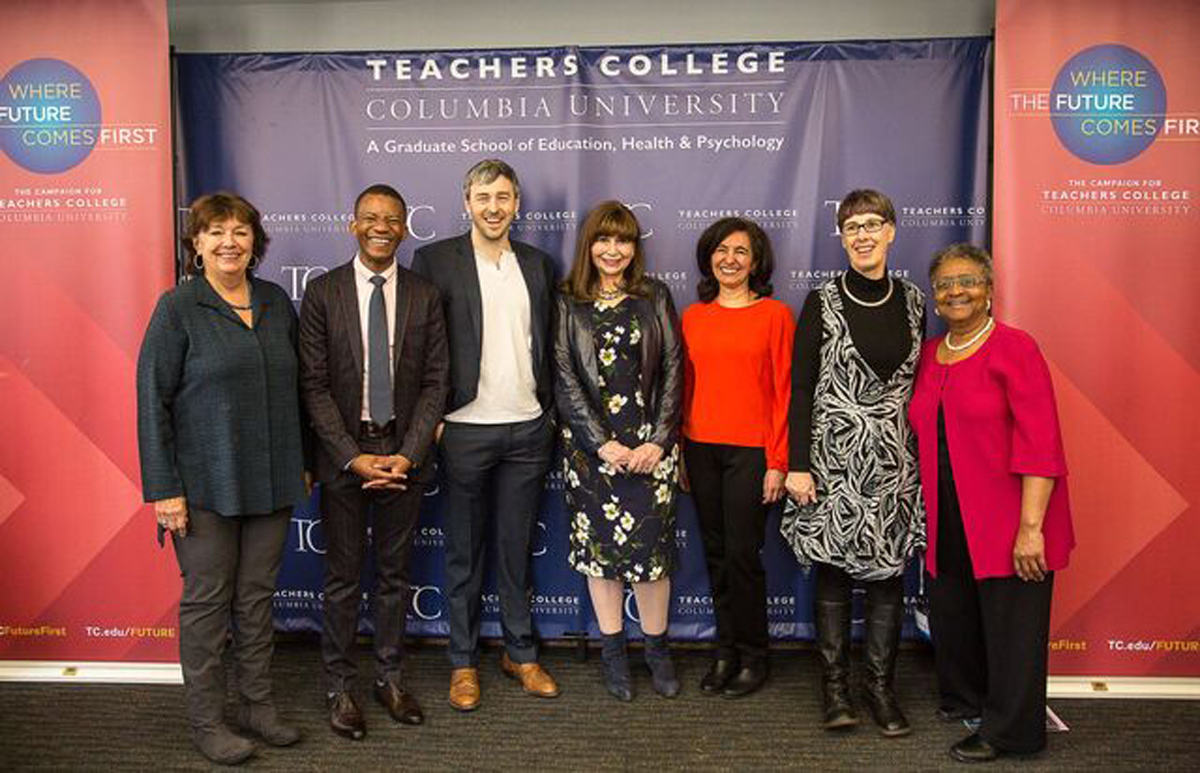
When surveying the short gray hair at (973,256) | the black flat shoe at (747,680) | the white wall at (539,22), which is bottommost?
the black flat shoe at (747,680)

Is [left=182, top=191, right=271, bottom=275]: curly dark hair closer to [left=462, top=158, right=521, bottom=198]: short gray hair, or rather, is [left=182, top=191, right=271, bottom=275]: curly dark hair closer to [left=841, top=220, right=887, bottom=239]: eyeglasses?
[left=462, top=158, right=521, bottom=198]: short gray hair

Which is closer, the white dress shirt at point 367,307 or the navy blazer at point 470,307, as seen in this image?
the white dress shirt at point 367,307

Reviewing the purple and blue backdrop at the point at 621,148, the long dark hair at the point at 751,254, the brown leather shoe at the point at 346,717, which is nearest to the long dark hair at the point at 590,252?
the long dark hair at the point at 751,254

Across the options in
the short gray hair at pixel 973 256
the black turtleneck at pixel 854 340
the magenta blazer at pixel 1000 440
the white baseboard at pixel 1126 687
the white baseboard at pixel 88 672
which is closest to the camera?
the magenta blazer at pixel 1000 440

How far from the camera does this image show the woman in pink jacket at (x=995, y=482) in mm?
2521

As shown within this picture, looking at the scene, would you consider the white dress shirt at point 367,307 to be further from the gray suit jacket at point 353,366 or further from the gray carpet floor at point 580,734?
the gray carpet floor at point 580,734

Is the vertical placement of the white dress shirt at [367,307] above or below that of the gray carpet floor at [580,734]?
above

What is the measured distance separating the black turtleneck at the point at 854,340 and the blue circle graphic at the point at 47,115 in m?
2.70

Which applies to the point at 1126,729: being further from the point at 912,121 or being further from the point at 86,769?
the point at 86,769

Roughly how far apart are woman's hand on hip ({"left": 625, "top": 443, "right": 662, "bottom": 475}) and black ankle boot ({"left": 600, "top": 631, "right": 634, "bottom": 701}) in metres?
0.67

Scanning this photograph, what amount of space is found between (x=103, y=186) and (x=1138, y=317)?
3846 mm

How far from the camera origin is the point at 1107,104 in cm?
309

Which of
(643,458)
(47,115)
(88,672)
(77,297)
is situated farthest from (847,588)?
(47,115)

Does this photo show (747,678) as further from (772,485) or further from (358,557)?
(358,557)
